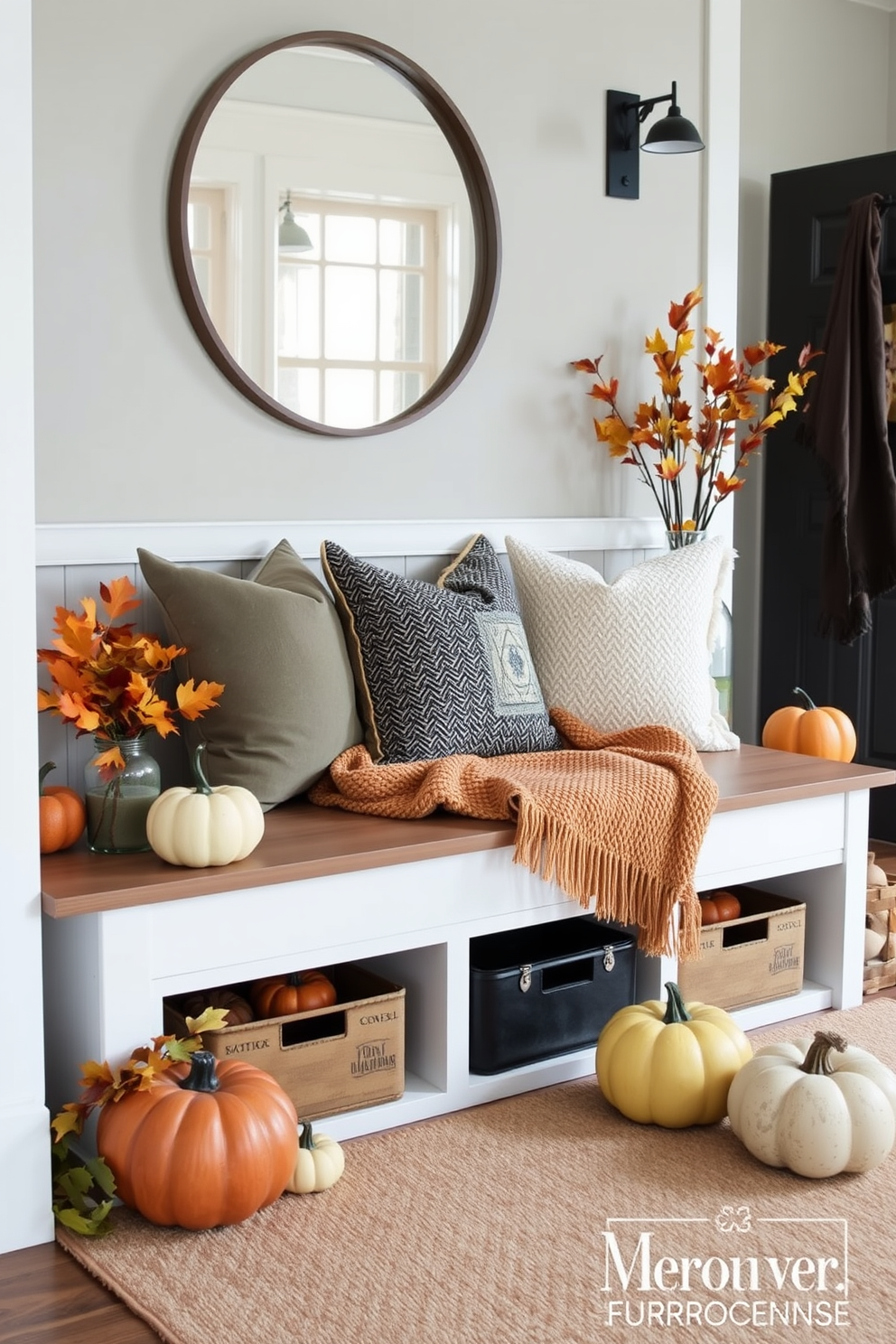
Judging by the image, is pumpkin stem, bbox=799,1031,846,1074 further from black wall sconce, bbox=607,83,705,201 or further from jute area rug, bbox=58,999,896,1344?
black wall sconce, bbox=607,83,705,201

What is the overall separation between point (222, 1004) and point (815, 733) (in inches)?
62.4

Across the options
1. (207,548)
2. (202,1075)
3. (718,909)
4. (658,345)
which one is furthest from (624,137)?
(202,1075)

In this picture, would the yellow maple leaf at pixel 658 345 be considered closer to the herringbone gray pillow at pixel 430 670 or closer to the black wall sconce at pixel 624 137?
the black wall sconce at pixel 624 137

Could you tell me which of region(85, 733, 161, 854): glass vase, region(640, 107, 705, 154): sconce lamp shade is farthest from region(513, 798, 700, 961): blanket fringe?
region(640, 107, 705, 154): sconce lamp shade

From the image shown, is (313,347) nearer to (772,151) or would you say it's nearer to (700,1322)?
(700,1322)

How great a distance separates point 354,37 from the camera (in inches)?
115

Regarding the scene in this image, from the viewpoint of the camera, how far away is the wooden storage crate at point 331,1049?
2.26 metres

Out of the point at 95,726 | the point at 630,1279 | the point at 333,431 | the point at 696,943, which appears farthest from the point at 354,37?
the point at 630,1279

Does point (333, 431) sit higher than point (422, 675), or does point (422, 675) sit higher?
point (333, 431)

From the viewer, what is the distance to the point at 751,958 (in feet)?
9.46

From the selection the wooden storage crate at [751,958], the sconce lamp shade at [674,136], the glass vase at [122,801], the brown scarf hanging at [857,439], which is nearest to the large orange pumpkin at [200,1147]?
the glass vase at [122,801]

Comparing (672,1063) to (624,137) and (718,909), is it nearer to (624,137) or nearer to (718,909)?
(718,909)

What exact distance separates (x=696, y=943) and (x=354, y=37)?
75.7 inches

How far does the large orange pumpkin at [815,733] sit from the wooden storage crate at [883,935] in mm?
320
